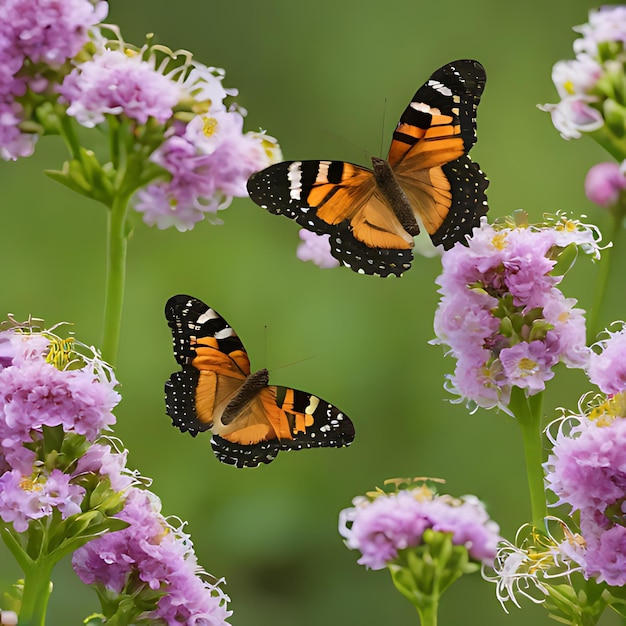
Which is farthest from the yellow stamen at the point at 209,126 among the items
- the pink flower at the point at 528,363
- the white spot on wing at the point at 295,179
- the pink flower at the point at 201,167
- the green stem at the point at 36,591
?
the green stem at the point at 36,591

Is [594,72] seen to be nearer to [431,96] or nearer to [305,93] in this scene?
[431,96]

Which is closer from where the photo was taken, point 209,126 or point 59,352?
point 59,352

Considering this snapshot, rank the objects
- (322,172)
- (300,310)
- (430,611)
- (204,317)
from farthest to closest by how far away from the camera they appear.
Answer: (300,310) → (204,317) → (322,172) → (430,611)

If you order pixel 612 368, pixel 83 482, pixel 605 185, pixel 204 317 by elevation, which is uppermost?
pixel 605 185

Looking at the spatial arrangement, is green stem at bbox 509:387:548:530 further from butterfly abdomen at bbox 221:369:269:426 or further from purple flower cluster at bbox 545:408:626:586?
butterfly abdomen at bbox 221:369:269:426

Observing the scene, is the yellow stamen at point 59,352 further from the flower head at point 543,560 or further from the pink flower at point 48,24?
the flower head at point 543,560

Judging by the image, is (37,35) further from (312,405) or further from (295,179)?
(312,405)

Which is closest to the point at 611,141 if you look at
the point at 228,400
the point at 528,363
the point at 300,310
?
the point at 528,363
